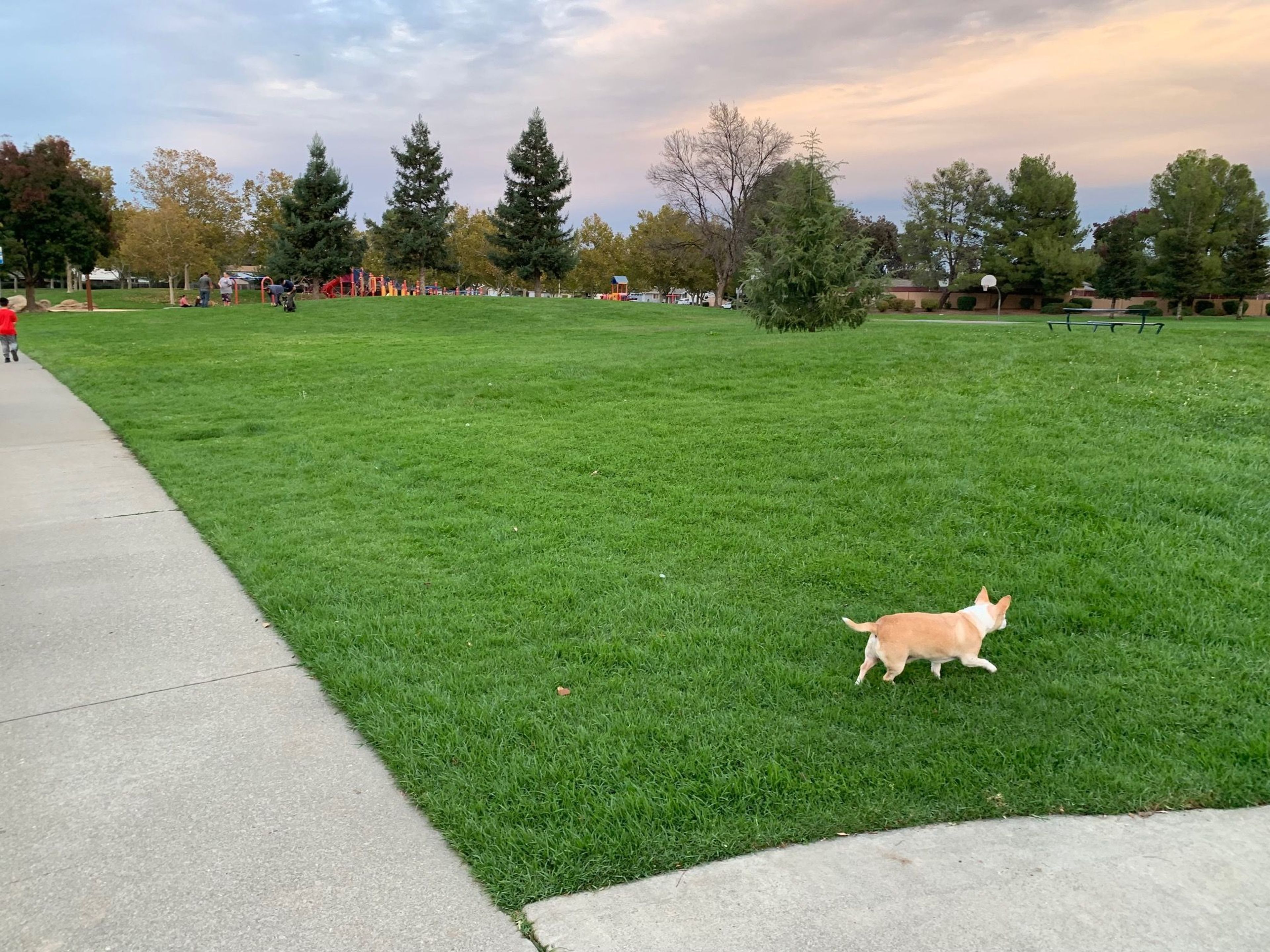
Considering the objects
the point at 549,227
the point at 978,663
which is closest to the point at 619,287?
the point at 549,227

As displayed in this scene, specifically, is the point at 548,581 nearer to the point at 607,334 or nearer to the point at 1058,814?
the point at 1058,814

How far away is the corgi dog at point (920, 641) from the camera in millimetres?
3521

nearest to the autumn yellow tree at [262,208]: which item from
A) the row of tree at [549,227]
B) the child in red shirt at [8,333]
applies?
the row of tree at [549,227]

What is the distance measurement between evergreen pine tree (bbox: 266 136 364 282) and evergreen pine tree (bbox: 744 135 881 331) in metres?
29.5

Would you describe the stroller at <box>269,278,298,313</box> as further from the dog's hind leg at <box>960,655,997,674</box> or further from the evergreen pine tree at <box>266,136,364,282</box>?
the dog's hind leg at <box>960,655,997,674</box>

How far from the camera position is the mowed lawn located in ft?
9.59

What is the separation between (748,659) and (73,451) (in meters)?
8.22

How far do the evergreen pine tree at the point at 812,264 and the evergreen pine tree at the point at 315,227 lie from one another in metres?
29.5

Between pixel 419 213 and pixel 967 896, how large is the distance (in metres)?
47.9

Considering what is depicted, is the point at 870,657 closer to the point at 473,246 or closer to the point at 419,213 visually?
the point at 419,213

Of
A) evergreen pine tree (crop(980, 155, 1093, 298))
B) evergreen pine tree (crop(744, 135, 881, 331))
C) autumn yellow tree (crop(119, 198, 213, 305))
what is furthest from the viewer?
evergreen pine tree (crop(980, 155, 1093, 298))

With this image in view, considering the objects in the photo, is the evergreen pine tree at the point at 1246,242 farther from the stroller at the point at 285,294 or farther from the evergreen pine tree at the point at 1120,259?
the stroller at the point at 285,294

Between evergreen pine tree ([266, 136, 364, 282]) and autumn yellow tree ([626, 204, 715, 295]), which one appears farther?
autumn yellow tree ([626, 204, 715, 295])

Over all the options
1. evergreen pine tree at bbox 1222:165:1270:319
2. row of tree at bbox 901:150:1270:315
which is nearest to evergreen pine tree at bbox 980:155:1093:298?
row of tree at bbox 901:150:1270:315
